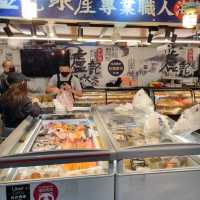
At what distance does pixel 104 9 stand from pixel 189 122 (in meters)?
1.85

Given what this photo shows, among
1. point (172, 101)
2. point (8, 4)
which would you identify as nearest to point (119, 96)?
point (172, 101)

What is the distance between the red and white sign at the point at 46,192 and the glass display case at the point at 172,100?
16.4 ft

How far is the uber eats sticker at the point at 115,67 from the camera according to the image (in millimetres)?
7789

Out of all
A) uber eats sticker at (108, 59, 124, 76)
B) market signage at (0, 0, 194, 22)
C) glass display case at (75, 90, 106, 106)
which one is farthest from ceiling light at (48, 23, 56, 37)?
uber eats sticker at (108, 59, 124, 76)

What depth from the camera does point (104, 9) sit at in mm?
3242

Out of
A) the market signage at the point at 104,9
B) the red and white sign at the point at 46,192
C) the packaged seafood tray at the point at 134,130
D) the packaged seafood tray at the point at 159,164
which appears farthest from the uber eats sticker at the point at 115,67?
the red and white sign at the point at 46,192

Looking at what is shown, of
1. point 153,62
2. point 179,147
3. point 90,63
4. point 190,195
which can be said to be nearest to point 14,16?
point 179,147

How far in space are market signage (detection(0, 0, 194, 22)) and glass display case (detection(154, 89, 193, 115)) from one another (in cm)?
329

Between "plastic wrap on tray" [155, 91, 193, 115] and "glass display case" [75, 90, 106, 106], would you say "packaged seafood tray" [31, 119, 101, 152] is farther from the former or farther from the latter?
"plastic wrap on tray" [155, 91, 193, 115]

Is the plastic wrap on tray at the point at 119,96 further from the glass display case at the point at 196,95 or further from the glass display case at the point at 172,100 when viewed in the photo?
the glass display case at the point at 196,95

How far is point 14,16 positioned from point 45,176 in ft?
7.13

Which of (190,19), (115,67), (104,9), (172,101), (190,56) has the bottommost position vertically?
(172,101)

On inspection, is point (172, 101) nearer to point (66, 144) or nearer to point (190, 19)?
point (190, 19)

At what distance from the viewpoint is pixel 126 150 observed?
1.79 meters
